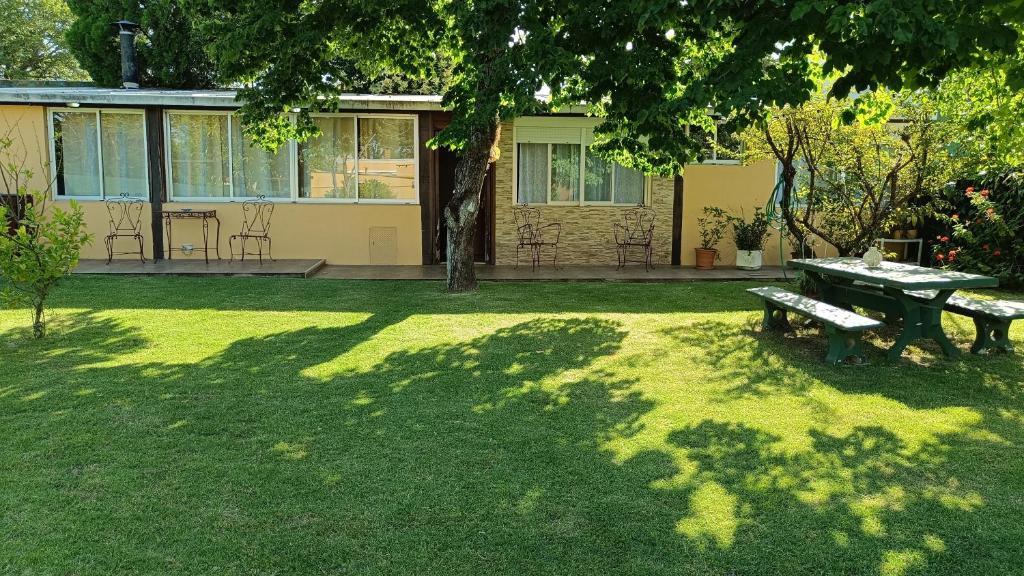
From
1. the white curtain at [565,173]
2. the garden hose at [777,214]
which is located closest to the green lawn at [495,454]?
the garden hose at [777,214]

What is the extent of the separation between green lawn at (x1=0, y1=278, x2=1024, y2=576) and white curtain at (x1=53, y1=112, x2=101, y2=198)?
5690 millimetres

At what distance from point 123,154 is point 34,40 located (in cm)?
2137

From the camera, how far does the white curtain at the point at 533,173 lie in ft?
40.8

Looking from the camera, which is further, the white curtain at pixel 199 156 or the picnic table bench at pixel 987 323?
the white curtain at pixel 199 156

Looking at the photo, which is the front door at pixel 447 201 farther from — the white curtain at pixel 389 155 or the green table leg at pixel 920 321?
the green table leg at pixel 920 321

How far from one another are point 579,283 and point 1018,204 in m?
6.56

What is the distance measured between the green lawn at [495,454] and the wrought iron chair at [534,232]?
533 centimetres

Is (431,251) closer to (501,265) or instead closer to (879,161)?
(501,265)

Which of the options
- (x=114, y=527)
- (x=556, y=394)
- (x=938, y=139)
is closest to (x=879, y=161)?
(x=938, y=139)

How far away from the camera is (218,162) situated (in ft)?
39.8

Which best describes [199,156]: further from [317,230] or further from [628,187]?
[628,187]

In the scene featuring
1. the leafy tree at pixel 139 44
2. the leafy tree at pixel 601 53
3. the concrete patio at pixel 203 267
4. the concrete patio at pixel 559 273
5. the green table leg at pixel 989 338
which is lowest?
the green table leg at pixel 989 338

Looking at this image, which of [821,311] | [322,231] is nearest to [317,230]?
[322,231]

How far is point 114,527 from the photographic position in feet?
10.1
